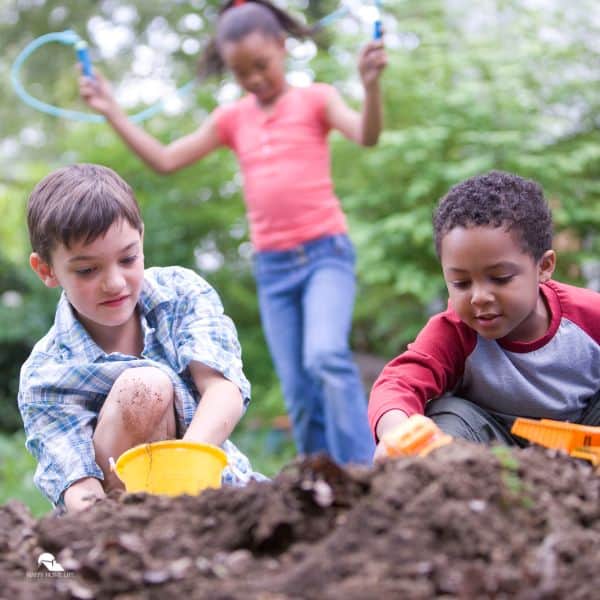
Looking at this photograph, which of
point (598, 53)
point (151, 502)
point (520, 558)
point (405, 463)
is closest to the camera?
point (520, 558)

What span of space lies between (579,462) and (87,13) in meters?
8.06

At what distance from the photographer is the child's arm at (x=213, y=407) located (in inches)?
93.4

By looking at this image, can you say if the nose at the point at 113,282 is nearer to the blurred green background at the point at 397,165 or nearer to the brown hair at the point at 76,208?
the brown hair at the point at 76,208

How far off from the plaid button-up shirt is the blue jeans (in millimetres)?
1310

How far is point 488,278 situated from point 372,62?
1637mm

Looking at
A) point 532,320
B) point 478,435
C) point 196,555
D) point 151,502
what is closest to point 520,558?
point 196,555

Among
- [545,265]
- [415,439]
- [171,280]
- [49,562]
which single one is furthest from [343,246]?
[49,562]

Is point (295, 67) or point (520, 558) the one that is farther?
point (295, 67)

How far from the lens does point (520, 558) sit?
135 centimetres

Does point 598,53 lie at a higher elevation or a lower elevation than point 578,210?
higher

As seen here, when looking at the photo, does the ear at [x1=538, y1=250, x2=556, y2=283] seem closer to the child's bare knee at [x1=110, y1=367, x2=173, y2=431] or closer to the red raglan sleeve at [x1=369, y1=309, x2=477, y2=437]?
the red raglan sleeve at [x1=369, y1=309, x2=477, y2=437]

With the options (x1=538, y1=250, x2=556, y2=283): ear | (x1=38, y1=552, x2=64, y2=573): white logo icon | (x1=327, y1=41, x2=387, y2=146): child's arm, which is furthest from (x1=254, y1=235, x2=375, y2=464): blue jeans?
(x1=38, y1=552, x2=64, y2=573): white logo icon

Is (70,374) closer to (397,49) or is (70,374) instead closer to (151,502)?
(151,502)

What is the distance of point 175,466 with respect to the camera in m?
2.06
